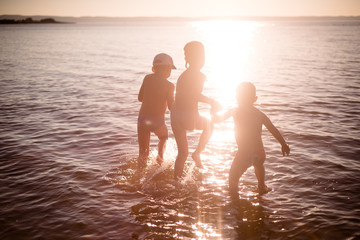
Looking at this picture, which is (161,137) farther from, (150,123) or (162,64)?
(162,64)

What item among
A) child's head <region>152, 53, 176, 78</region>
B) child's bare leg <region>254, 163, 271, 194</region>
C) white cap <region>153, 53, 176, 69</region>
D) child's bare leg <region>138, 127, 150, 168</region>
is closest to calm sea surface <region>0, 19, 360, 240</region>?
child's bare leg <region>254, 163, 271, 194</region>

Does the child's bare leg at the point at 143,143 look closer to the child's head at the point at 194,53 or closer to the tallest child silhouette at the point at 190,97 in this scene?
the tallest child silhouette at the point at 190,97

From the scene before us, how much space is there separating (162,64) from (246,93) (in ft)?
5.57

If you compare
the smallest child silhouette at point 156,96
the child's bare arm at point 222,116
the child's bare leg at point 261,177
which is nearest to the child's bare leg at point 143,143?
the smallest child silhouette at point 156,96

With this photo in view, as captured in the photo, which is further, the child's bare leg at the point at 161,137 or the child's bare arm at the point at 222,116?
the child's bare leg at the point at 161,137

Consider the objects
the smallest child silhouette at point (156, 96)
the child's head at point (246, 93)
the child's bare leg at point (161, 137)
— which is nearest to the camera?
the child's head at point (246, 93)

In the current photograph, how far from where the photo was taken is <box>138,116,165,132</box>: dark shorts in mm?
5879

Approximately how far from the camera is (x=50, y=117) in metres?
10.9

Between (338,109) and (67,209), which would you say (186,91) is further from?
(338,109)

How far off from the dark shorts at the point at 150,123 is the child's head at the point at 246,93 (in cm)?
175

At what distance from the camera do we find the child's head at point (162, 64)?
18.2 ft

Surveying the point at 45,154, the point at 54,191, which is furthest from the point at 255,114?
the point at 45,154

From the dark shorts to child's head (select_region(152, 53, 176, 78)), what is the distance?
2.85 ft

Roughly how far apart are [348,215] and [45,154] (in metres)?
6.78
